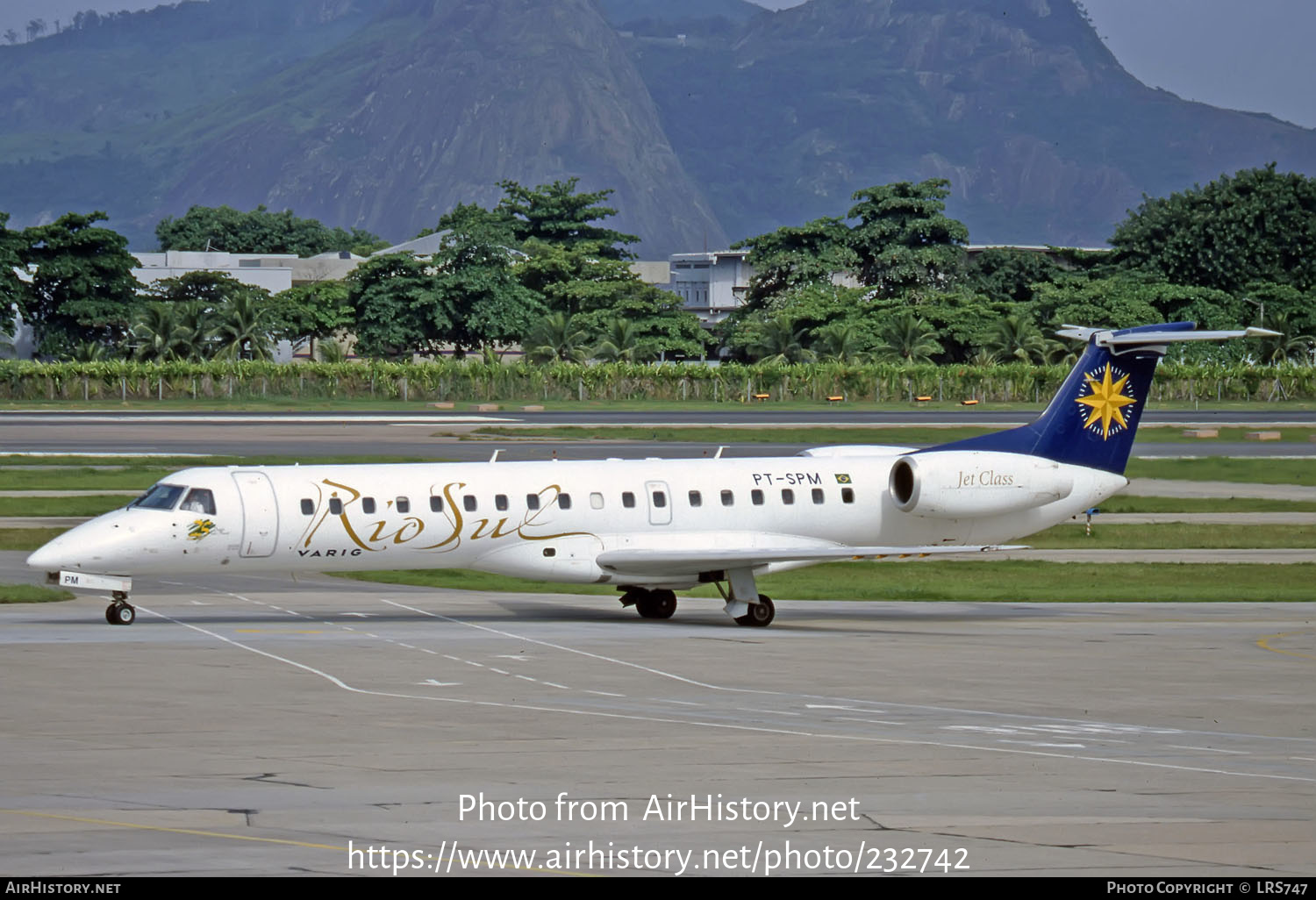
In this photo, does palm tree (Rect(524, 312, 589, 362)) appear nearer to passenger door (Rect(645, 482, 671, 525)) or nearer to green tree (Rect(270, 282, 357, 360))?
green tree (Rect(270, 282, 357, 360))

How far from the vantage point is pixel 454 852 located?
13102 millimetres

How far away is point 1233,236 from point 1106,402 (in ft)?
374

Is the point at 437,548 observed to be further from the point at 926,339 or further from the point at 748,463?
the point at 926,339

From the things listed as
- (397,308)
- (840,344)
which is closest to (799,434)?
(840,344)

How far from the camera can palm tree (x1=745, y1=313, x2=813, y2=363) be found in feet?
407

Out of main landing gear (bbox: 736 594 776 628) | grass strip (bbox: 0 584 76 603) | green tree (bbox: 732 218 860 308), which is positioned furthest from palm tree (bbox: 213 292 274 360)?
main landing gear (bbox: 736 594 776 628)

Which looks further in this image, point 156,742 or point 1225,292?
point 1225,292

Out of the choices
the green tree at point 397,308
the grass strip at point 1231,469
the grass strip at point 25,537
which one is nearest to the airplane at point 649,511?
the grass strip at point 25,537

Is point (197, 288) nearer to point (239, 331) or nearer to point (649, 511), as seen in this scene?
point (239, 331)

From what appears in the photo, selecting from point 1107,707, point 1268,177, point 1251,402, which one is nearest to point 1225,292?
point 1268,177

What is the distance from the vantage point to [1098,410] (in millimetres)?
34812

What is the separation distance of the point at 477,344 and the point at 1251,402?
6063cm

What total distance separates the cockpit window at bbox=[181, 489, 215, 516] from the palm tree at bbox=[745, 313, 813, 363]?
94.4 meters

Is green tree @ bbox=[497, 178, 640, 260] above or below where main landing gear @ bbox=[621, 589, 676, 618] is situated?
above
